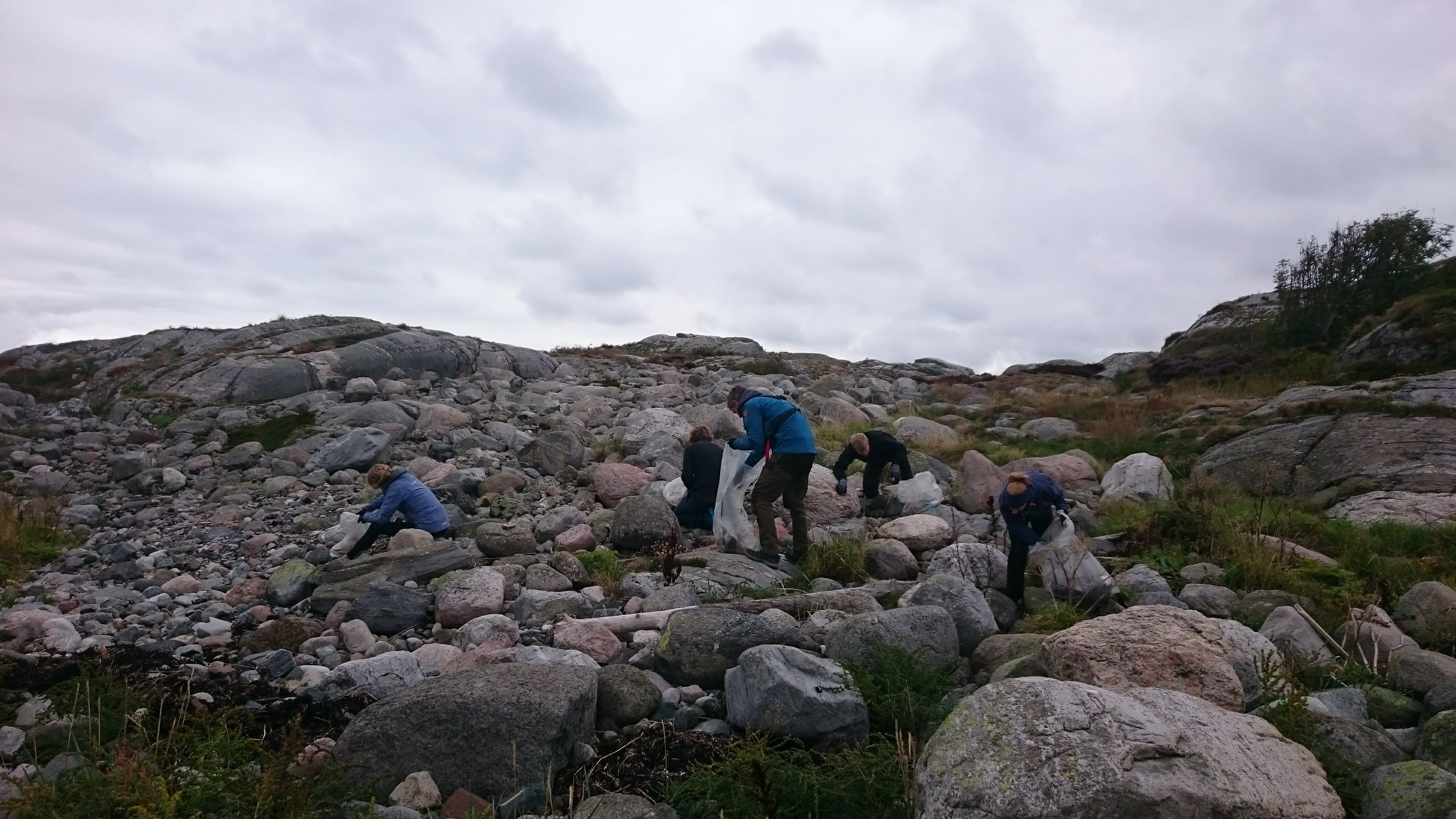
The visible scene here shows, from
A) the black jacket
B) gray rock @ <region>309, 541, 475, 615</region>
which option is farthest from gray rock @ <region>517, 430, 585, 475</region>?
gray rock @ <region>309, 541, 475, 615</region>

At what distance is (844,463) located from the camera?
1102 centimetres

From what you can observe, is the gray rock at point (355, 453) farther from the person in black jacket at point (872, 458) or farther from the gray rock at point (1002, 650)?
the gray rock at point (1002, 650)

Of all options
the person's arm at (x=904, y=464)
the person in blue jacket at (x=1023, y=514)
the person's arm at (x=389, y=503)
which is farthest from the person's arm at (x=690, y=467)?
the person in blue jacket at (x=1023, y=514)

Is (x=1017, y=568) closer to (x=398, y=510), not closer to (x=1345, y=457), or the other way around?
(x=398, y=510)

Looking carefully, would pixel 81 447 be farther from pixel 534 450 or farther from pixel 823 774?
pixel 823 774

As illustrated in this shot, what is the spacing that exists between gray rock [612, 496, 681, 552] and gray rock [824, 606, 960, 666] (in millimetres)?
4017

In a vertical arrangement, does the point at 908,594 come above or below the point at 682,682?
above

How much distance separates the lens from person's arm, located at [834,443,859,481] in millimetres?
10875

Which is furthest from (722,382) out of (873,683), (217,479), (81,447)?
(873,683)

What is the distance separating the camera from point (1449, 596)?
663 centimetres

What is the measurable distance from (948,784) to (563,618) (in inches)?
163

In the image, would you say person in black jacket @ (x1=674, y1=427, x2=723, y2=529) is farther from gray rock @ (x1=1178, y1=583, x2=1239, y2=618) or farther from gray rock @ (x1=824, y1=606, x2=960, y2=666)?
gray rock @ (x1=1178, y1=583, x2=1239, y2=618)

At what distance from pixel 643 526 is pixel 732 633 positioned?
4106 mm

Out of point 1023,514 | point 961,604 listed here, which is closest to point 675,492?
point 1023,514
